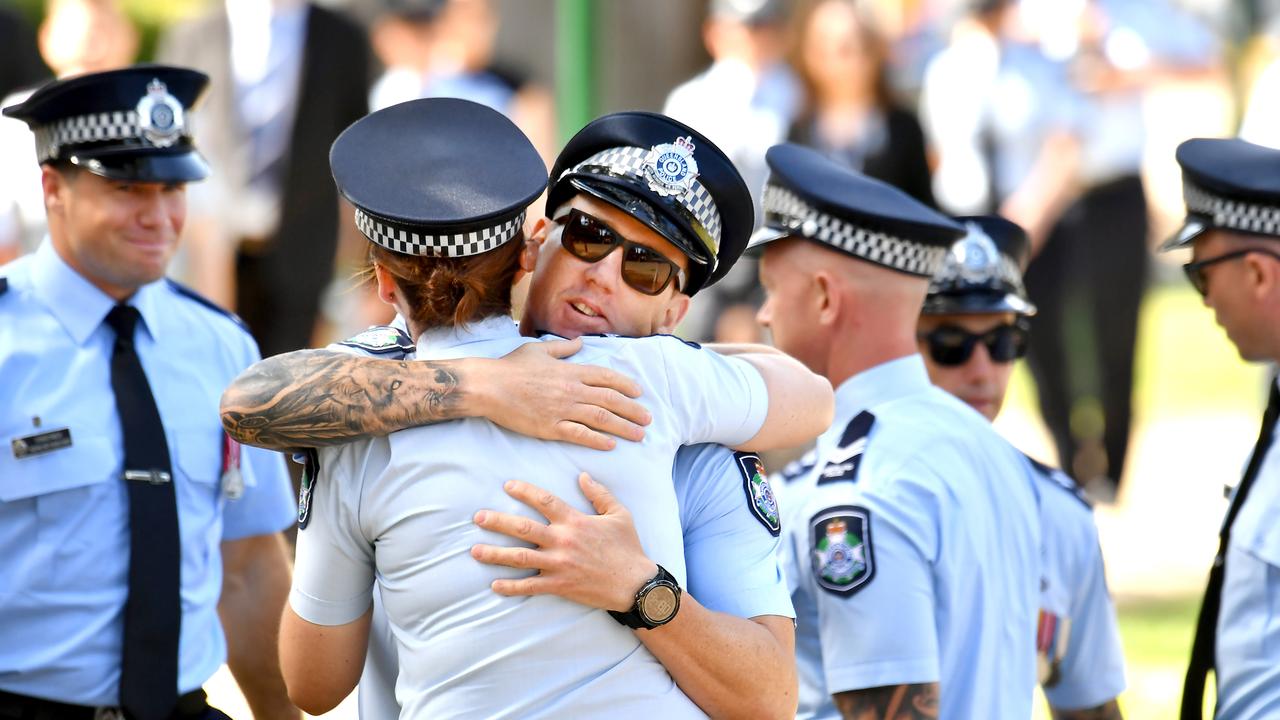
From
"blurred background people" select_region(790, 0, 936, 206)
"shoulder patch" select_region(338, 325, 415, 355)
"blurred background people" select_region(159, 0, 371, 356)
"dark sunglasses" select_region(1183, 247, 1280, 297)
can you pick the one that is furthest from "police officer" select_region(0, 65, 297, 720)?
Answer: "blurred background people" select_region(790, 0, 936, 206)

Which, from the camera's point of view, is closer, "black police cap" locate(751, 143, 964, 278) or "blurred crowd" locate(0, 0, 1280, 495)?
"black police cap" locate(751, 143, 964, 278)

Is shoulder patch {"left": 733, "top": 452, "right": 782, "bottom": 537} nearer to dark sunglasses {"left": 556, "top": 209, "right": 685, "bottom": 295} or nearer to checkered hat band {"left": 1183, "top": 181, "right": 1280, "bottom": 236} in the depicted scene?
dark sunglasses {"left": 556, "top": 209, "right": 685, "bottom": 295}

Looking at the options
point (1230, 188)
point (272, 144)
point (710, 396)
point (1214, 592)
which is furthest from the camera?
point (272, 144)

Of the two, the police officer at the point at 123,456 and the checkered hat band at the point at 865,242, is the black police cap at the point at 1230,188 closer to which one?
the checkered hat band at the point at 865,242

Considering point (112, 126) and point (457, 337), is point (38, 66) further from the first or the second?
point (457, 337)

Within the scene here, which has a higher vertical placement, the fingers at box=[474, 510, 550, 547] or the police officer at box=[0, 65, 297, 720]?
the fingers at box=[474, 510, 550, 547]

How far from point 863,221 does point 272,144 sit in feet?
17.4

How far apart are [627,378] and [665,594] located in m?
0.33

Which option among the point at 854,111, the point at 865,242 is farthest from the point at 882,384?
the point at 854,111

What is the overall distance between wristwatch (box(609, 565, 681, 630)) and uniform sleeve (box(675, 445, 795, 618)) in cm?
16

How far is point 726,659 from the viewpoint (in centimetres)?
245

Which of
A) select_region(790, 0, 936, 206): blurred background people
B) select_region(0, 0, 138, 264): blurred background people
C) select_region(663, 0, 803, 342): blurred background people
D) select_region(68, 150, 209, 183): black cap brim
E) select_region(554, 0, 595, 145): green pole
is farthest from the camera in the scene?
select_region(790, 0, 936, 206): blurred background people

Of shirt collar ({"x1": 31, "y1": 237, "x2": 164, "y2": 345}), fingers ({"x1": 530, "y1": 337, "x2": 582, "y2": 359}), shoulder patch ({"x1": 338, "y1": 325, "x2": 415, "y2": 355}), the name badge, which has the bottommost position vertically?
the name badge

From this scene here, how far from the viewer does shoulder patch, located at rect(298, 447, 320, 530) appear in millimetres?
2469
